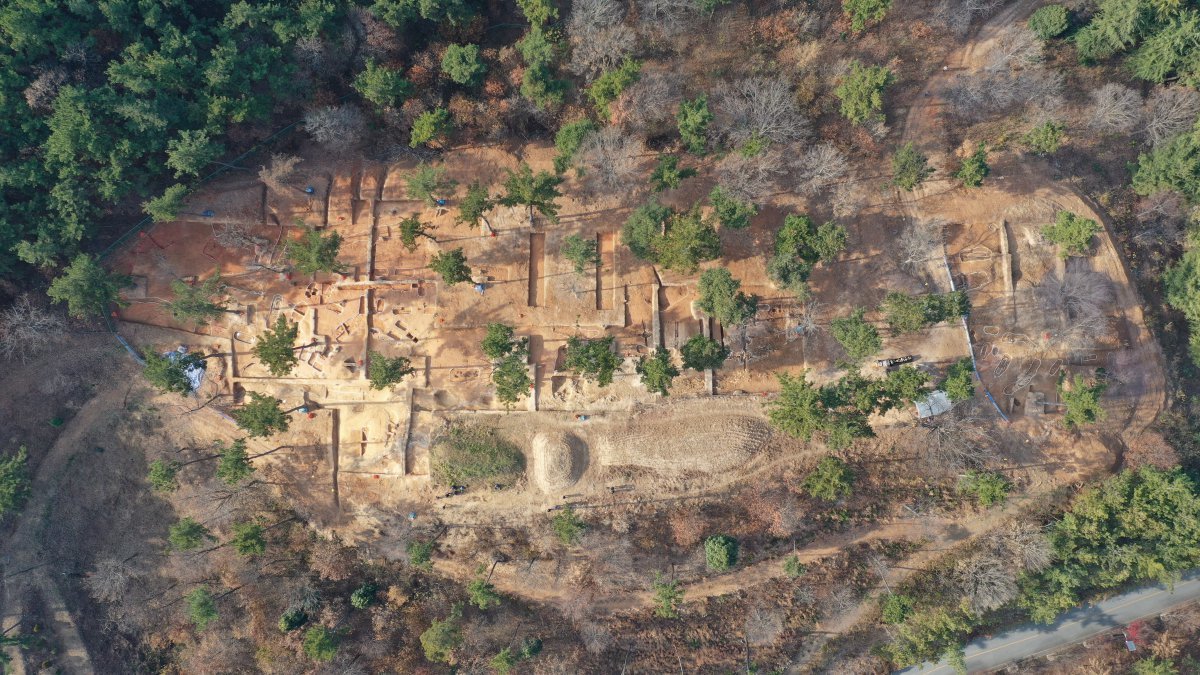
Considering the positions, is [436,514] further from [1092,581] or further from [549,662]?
[1092,581]

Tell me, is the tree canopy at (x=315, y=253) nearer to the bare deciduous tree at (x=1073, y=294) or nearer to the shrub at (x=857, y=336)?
the shrub at (x=857, y=336)

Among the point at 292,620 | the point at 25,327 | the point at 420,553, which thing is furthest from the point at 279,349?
the point at 292,620

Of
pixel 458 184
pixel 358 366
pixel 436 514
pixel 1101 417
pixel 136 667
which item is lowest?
pixel 136 667

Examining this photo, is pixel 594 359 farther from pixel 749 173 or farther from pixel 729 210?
pixel 749 173

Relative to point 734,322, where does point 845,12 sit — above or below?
above

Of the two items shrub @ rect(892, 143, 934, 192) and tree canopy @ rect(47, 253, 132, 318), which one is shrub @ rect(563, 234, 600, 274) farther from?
tree canopy @ rect(47, 253, 132, 318)

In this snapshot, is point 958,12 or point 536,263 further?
point 958,12

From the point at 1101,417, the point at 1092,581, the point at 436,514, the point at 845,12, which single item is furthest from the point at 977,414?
the point at 436,514
